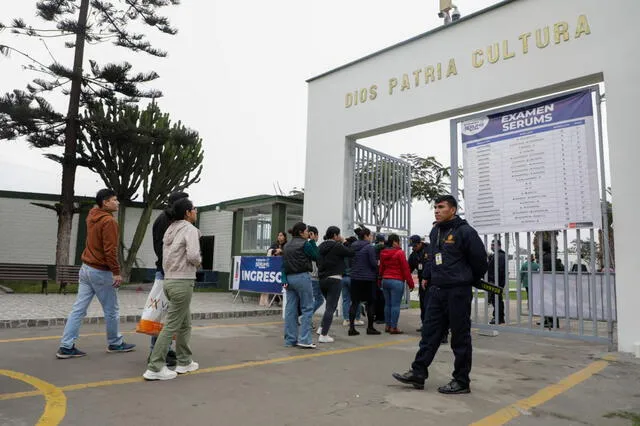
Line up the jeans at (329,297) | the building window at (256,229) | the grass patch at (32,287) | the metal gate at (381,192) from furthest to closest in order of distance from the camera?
the building window at (256,229), the grass patch at (32,287), the metal gate at (381,192), the jeans at (329,297)

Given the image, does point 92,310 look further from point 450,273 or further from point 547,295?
point 547,295

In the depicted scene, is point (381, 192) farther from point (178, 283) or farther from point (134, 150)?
point (134, 150)

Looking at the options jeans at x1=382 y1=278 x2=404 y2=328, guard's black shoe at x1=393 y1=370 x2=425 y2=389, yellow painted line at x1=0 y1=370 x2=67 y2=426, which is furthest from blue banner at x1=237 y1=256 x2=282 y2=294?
yellow painted line at x1=0 y1=370 x2=67 y2=426

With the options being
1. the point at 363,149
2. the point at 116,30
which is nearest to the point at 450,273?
the point at 363,149

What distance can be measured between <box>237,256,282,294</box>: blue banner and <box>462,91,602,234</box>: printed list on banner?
413 cm

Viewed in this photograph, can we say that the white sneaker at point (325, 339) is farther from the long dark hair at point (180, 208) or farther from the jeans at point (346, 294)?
the long dark hair at point (180, 208)

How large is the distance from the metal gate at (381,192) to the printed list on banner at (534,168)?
7.46 ft

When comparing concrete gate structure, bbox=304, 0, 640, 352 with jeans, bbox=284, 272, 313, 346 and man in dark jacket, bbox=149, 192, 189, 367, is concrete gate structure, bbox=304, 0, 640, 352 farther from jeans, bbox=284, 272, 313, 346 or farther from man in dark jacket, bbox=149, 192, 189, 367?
man in dark jacket, bbox=149, 192, 189, 367

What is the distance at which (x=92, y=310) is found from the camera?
26.5 ft

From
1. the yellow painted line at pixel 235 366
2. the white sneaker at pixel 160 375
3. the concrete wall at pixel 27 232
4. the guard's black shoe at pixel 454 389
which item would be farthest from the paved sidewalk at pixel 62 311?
the concrete wall at pixel 27 232

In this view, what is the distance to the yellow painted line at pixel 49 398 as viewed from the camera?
115 inches

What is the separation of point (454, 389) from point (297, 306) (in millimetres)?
A: 2552

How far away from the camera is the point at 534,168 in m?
6.90

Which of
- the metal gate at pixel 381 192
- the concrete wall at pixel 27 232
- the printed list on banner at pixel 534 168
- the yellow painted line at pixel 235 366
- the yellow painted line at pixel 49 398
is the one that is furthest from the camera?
the concrete wall at pixel 27 232
